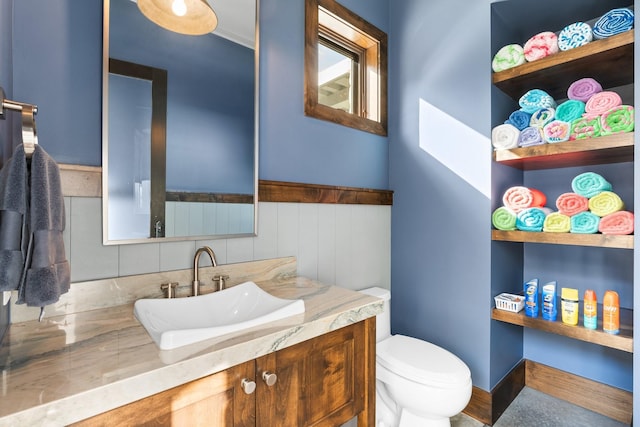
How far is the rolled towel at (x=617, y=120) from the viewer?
1351 millimetres

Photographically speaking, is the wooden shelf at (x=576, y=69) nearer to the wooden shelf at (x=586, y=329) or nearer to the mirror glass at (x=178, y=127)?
the wooden shelf at (x=586, y=329)

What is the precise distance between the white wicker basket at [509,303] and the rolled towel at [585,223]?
46 cm

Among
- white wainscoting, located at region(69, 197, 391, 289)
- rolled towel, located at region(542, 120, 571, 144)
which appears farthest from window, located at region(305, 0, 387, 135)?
rolled towel, located at region(542, 120, 571, 144)

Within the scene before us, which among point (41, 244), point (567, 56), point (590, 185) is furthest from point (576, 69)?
point (41, 244)

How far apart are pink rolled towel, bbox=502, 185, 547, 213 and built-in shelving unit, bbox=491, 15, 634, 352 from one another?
15 cm

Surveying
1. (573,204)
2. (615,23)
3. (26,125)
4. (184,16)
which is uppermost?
(615,23)

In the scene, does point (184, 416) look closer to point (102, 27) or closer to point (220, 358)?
point (220, 358)

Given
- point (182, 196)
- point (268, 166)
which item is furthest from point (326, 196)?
point (182, 196)

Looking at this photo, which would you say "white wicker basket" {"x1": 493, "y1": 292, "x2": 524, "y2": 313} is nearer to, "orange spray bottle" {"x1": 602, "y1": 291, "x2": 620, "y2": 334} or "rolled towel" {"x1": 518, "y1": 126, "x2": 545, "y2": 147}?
"orange spray bottle" {"x1": 602, "y1": 291, "x2": 620, "y2": 334}

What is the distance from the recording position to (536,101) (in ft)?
5.42

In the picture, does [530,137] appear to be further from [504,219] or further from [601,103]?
[504,219]

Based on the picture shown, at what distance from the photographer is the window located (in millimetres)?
1739

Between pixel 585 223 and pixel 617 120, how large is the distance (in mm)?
475

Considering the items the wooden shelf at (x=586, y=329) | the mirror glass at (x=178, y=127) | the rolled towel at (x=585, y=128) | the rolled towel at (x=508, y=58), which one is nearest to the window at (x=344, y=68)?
the mirror glass at (x=178, y=127)
